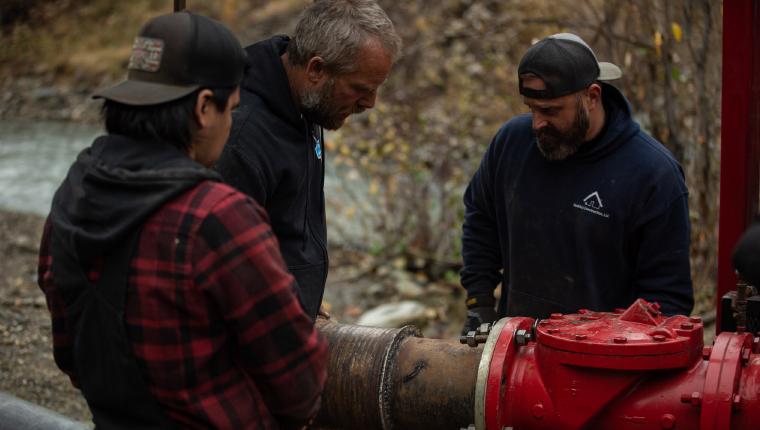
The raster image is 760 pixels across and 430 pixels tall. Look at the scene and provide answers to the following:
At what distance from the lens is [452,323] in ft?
22.2

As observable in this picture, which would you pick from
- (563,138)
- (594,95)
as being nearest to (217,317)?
(563,138)

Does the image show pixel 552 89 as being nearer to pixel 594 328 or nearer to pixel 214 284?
pixel 594 328

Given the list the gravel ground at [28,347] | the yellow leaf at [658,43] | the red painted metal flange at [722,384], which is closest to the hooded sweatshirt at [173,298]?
the red painted metal flange at [722,384]

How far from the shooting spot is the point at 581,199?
10.8 ft

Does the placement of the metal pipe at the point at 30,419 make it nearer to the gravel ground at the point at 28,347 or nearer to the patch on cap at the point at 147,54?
the gravel ground at the point at 28,347

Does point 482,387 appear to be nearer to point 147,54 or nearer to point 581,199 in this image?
point 581,199

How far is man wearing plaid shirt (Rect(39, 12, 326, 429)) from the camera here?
6.17ft

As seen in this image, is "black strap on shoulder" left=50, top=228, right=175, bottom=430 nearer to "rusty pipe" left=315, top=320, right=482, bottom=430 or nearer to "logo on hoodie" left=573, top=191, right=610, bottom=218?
"rusty pipe" left=315, top=320, right=482, bottom=430

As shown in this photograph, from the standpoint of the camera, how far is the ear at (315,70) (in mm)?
2902

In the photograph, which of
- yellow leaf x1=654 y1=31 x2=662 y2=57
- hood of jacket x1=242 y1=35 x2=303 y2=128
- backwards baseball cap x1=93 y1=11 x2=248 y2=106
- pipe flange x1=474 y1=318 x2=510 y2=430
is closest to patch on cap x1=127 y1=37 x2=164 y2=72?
backwards baseball cap x1=93 y1=11 x2=248 y2=106

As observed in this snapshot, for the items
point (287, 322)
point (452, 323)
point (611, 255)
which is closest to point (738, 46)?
point (611, 255)

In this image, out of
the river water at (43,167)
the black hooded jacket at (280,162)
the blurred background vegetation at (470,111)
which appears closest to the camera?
the black hooded jacket at (280,162)

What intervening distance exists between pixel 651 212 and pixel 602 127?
354 mm

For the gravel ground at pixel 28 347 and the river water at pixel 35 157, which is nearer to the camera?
the gravel ground at pixel 28 347
